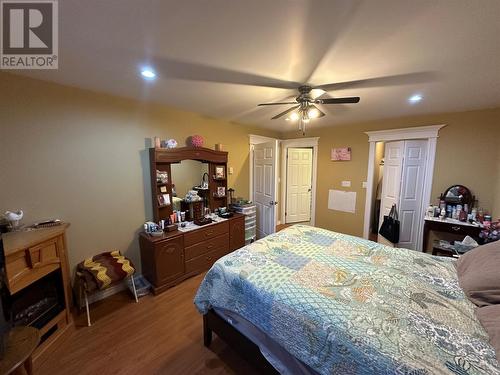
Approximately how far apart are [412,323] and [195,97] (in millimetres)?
2651

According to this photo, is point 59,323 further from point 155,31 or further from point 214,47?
point 214,47

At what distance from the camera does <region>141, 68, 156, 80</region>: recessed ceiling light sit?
167 cm

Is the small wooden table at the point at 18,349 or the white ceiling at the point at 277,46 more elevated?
the white ceiling at the point at 277,46

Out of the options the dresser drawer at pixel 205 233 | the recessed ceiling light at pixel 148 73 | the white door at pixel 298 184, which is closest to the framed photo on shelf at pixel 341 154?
the white door at pixel 298 184

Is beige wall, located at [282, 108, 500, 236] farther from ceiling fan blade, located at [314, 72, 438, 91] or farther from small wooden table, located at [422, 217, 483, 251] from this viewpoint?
ceiling fan blade, located at [314, 72, 438, 91]

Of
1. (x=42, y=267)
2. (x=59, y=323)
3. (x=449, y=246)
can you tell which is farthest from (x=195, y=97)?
(x=449, y=246)

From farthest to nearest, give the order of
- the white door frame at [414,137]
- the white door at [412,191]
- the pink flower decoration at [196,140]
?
the white door at [412,191]
the white door frame at [414,137]
the pink flower decoration at [196,140]

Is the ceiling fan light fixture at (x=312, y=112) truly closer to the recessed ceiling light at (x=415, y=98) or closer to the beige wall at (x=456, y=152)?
the recessed ceiling light at (x=415, y=98)

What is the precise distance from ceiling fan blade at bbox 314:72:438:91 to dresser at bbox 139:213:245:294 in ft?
7.40

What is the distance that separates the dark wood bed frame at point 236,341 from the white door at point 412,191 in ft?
11.1

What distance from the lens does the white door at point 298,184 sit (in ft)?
16.2

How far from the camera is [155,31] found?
1.18 metres

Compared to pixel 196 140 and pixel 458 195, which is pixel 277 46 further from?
pixel 458 195

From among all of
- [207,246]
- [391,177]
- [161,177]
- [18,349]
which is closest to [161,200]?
[161,177]
